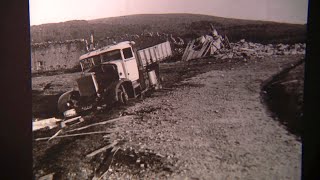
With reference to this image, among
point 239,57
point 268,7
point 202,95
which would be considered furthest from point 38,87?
point 268,7

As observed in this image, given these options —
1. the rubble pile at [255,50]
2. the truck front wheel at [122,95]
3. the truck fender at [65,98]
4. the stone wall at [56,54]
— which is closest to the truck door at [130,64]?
the truck front wheel at [122,95]

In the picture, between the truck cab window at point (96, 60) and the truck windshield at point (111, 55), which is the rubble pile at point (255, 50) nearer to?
the truck windshield at point (111, 55)

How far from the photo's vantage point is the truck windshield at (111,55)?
274cm

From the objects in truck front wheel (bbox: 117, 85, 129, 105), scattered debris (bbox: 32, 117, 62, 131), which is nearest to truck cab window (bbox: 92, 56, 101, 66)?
truck front wheel (bbox: 117, 85, 129, 105)

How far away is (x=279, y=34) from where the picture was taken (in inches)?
98.7

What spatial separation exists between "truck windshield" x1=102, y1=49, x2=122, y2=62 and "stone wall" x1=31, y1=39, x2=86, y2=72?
0.52 ft

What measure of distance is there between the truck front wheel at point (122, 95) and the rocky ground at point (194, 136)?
0.06 metres

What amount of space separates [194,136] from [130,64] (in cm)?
72

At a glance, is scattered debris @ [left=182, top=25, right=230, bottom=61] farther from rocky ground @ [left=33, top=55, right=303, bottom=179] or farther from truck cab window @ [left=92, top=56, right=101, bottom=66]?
truck cab window @ [left=92, top=56, right=101, bottom=66]

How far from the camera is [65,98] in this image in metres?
2.79

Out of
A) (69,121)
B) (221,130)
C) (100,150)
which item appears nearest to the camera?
(221,130)

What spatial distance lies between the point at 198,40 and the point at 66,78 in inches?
40.5

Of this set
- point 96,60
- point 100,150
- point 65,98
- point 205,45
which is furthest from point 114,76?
point 205,45

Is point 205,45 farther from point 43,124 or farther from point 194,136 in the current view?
point 43,124
